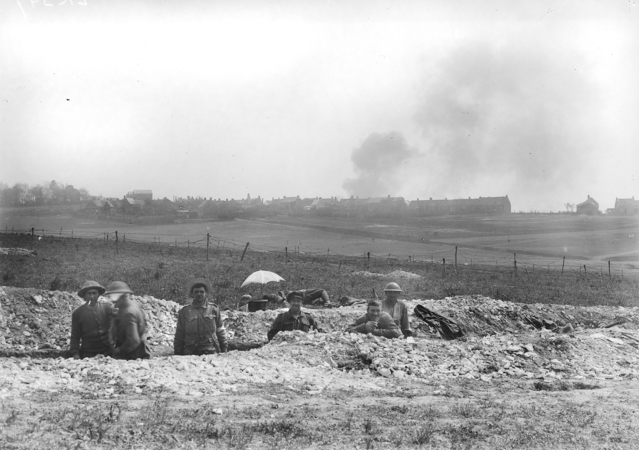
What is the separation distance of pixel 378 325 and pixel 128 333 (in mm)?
3934

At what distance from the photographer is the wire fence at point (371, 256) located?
104ft

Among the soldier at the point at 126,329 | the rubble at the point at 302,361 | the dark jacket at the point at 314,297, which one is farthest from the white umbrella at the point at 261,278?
the soldier at the point at 126,329

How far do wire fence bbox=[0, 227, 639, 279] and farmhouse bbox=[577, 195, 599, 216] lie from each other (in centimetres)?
1110

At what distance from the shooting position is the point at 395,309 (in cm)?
942

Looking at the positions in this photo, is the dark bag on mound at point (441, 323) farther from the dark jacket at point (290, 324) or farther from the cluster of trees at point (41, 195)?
the cluster of trees at point (41, 195)

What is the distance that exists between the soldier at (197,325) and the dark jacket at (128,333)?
0.51 meters

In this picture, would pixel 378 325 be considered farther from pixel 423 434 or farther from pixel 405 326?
pixel 423 434

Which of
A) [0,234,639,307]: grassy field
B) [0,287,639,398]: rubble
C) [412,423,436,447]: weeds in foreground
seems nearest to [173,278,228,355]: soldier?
[0,287,639,398]: rubble

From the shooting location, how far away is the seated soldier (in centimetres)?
889

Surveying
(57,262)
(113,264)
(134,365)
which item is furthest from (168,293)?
(134,365)

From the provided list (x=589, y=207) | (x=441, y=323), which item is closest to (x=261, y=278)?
(x=441, y=323)

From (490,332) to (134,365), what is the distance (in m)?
9.87

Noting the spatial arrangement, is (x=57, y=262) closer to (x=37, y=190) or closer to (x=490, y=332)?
(x=37, y=190)

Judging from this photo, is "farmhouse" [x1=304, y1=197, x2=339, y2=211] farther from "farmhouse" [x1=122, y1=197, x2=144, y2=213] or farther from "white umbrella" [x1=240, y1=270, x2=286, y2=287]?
"white umbrella" [x1=240, y1=270, x2=286, y2=287]
